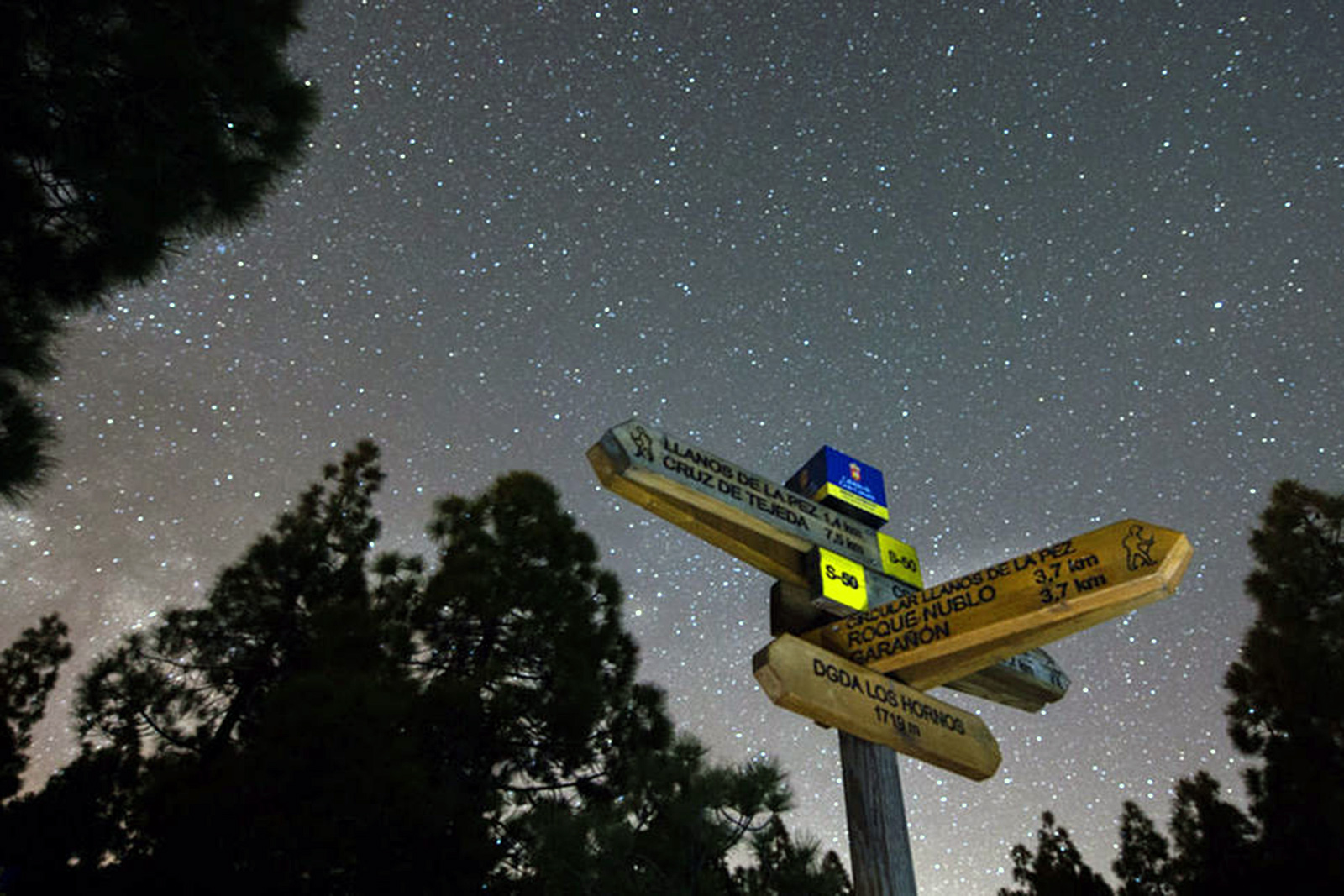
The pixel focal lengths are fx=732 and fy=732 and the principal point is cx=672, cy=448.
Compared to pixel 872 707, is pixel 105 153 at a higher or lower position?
higher

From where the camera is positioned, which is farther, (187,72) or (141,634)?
(141,634)

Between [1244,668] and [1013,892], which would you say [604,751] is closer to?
[1244,668]

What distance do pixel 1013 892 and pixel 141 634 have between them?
21.0 meters

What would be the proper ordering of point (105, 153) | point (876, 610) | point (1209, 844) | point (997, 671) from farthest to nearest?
point (1209, 844) < point (997, 671) < point (876, 610) < point (105, 153)

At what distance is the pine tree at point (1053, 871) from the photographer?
1786 centimetres

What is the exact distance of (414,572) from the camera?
11.5 m

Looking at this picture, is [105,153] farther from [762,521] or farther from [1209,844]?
[1209,844]

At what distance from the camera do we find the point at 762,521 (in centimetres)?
405

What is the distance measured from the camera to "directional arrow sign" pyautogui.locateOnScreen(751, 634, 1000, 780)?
3426 mm

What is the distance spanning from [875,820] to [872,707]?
51 cm

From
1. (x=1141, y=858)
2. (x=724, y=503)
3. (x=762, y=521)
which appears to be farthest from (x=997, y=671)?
(x=1141, y=858)

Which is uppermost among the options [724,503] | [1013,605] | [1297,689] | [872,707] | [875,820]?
[1297,689]

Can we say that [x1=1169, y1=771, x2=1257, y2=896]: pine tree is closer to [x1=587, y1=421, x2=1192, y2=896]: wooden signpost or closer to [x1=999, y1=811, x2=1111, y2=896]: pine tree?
[x1=999, y1=811, x2=1111, y2=896]: pine tree

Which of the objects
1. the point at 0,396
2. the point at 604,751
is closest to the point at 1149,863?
the point at 604,751
